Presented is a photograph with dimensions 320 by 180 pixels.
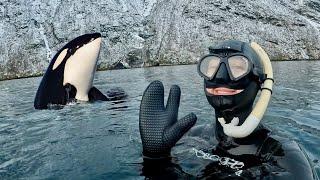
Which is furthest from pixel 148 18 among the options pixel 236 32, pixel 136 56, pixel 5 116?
pixel 5 116

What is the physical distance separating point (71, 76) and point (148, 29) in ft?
131

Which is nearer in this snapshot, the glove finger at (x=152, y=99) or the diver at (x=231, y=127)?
the diver at (x=231, y=127)

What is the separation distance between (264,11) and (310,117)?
43.6 metres

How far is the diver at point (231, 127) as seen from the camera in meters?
4.70

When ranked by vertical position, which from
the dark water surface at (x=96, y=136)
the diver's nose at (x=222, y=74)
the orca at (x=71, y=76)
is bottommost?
the dark water surface at (x=96, y=136)

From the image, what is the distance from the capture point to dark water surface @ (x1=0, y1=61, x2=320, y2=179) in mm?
5750

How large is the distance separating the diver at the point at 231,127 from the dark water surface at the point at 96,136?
28 centimetres

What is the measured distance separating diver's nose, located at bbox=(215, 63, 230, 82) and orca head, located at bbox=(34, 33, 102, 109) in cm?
739

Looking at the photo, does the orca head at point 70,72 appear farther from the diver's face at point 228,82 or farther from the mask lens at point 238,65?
the mask lens at point 238,65

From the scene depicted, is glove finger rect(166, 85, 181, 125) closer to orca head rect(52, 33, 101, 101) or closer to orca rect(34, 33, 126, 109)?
orca rect(34, 33, 126, 109)

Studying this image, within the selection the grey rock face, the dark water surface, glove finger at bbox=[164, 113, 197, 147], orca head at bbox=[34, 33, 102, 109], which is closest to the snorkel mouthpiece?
glove finger at bbox=[164, 113, 197, 147]

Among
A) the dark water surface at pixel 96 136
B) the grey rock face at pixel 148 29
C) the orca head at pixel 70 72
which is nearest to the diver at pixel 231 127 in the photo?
the dark water surface at pixel 96 136

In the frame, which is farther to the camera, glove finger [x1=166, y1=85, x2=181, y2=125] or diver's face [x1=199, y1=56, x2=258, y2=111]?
glove finger [x1=166, y1=85, x2=181, y2=125]

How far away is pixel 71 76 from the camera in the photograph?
11.8m
